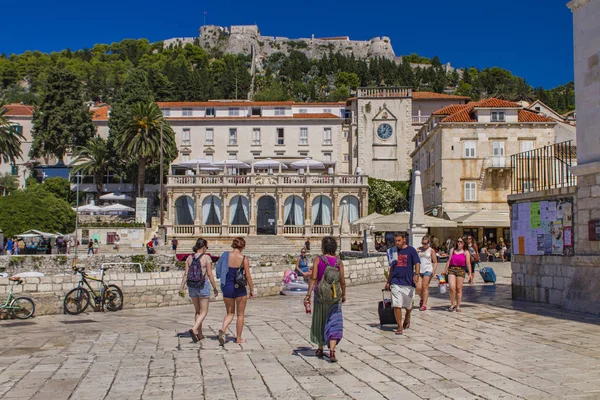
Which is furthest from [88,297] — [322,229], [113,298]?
[322,229]

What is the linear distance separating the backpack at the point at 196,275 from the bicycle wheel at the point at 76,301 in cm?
683

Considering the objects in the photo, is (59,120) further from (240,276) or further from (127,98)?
(240,276)

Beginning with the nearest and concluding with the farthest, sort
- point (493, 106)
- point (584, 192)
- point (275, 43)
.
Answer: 1. point (584, 192)
2. point (493, 106)
3. point (275, 43)

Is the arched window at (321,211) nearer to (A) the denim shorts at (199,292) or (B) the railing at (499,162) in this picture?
(B) the railing at (499,162)

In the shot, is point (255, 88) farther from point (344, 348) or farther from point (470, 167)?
point (344, 348)

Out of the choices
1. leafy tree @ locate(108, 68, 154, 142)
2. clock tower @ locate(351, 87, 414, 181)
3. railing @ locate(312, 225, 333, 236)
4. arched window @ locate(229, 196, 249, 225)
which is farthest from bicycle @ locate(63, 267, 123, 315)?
clock tower @ locate(351, 87, 414, 181)

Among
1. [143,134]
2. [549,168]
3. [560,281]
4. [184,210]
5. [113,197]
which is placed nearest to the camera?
[560,281]

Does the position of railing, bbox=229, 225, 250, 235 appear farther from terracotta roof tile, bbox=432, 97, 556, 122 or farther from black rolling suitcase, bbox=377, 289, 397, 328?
black rolling suitcase, bbox=377, 289, 397, 328

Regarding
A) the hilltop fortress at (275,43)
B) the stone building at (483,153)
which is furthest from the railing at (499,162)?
the hilltop fortress at (275,43)

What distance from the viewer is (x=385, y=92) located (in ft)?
225

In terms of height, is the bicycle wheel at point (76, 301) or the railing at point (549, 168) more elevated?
the railing at point (549, 168)

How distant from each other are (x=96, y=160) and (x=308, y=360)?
193 feet

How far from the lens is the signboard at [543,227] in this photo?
47.3ft

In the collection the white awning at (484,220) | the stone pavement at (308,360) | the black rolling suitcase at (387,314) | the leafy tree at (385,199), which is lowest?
the stone pavement at (308,360)
